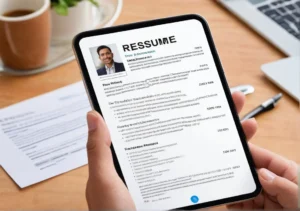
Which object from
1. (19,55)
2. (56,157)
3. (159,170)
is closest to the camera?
(159,170)

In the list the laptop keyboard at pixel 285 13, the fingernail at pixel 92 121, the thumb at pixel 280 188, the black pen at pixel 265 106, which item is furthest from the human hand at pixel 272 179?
the laptop keyboard at pixel 285 13

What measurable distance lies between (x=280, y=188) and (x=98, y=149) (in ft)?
0.84

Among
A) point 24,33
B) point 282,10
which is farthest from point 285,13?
point 24,33

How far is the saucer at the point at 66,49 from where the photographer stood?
1185 mm

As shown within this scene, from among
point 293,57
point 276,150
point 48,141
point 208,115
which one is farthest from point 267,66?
point 48,141

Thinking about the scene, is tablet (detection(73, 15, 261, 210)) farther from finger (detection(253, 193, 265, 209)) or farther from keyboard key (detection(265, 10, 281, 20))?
keyboard key (detection(265, 10, 281, 20))

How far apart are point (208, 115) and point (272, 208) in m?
0.16

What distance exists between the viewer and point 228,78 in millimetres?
1181

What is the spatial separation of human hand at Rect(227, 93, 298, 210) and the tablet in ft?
0.07

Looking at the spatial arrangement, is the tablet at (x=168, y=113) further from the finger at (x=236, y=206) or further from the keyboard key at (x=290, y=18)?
the keyboard key at (x=290, y=18)

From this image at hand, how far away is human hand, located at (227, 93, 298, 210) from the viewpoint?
0.91 m

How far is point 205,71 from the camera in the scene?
37.9 inches

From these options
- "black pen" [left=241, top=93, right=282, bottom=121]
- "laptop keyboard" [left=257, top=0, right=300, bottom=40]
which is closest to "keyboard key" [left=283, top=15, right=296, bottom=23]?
"laptop keyboard" [left=257, top=0, right=300, bottom=40]

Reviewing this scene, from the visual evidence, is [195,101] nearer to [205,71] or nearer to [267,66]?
[205,71]
